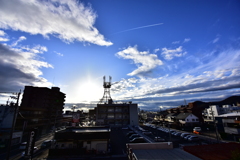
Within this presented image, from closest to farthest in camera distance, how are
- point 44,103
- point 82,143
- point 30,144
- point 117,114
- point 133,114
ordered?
1. point 30,144
2. point 82,143
3. point 44,103
4. point 133,114
5. point 117,114

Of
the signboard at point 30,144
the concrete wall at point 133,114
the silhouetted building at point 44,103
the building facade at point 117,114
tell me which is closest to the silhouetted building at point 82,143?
the signboard at point 30,144

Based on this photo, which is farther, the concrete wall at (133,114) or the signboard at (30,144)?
the concrete wall at (133,114)

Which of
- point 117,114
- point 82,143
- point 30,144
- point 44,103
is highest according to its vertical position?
point 44,103

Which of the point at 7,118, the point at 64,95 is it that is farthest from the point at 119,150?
the point at 64,95

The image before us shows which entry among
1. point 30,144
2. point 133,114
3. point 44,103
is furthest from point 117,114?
point 30,144

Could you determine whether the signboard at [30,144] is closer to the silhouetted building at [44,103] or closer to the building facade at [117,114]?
the silhouetted building at [44,103]

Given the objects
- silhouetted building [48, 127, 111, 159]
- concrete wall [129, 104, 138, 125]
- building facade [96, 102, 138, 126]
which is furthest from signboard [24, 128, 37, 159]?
concrete wall [129, 104, 138, 125]

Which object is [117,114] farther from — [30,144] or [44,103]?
[30,144]

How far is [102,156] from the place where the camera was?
2438cm

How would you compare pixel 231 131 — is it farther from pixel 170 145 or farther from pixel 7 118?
pixel 7 118

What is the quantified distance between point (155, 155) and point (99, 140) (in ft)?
51.1

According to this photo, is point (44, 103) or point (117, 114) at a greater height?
point (44, 103)

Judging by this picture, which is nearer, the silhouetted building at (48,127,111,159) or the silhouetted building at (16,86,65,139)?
the silhouetted building at (48,127,111,159)

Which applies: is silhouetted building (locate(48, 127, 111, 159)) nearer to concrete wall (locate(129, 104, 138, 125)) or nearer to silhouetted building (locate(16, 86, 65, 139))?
silhouetted building (locate(16, 86, 65, 139))
